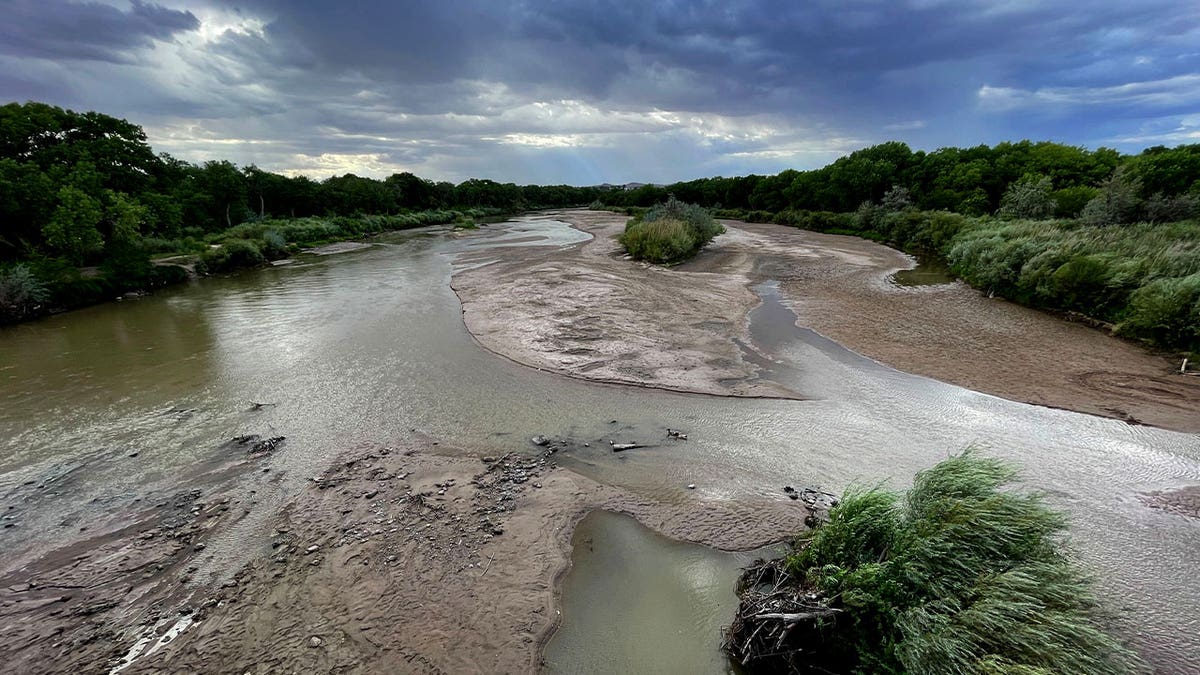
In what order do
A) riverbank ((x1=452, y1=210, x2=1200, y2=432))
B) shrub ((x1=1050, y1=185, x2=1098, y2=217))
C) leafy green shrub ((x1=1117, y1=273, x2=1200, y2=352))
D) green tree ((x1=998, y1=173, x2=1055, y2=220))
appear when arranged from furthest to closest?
→ green tree ((x1=998, y1=173, x2=1055, y2=220)) → shrub ((x1=1050, y1=185, x2=1098, y2=217)) → leafy green shrub ((x1=1117, y1=273, x2=1200, y2=352)) → riverbank ((x1=452, y1=210, x2=1200, y2=432))

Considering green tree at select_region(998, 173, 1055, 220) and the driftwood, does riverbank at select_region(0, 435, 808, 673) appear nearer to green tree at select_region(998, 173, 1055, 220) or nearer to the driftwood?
the driftwood

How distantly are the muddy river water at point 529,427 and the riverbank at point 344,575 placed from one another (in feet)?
1.57

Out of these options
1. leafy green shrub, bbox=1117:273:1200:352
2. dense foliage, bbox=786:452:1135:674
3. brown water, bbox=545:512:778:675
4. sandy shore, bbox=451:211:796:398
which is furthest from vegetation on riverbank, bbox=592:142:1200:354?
brown water, bbox=545:512:778:675

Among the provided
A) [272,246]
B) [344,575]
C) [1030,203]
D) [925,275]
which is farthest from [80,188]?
[1030,203]

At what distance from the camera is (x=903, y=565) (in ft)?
15.3

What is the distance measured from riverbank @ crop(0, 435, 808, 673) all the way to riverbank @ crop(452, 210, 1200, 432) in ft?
16.8

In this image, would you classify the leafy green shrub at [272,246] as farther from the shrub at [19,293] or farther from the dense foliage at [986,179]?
the dense foliage at [986,179]

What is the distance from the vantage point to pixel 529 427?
9.93 metres

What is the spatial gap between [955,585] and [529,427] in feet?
23.8

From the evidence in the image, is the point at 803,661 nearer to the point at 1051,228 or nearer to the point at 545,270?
the point at 545,270

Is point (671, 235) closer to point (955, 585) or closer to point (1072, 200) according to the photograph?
point (1072, 200)

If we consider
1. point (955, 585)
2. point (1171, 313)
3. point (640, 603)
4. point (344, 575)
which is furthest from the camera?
point (1171, 313)

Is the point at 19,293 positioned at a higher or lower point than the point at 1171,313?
higher

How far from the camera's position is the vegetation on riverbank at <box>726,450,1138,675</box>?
3.84 m
